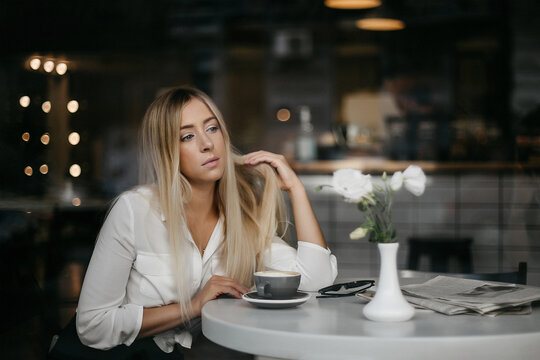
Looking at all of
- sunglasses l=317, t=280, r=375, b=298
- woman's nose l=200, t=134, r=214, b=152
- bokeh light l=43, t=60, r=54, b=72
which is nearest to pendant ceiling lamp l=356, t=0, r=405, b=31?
bokeh light l=43, t=60, r=54, b=72

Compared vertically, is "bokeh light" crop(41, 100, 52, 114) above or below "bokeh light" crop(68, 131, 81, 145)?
above

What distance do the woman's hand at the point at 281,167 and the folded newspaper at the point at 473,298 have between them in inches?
18.0

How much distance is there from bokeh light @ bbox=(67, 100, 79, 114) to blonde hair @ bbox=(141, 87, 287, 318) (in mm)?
2442

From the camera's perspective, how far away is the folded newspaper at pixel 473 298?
4.22 feet

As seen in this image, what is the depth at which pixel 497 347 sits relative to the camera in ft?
3.61

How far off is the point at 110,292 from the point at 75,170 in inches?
105

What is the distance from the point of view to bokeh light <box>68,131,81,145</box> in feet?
13.4

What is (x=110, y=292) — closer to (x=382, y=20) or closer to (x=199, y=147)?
(x=199, y=147)

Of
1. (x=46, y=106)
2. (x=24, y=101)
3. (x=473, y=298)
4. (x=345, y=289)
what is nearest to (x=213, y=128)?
(x=345, y=289)

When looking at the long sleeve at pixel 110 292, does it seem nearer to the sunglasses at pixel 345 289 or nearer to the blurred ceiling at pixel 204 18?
the sunglasses at pixel 345 289

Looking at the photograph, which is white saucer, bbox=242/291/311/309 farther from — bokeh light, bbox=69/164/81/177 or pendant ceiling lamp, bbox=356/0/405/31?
pendant ceiling lamp, bbox=356/0/405/31

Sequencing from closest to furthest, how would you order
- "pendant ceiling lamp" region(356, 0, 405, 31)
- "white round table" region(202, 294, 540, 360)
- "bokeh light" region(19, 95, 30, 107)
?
"white round table" region(202, 294, 540, 360) < "bokeh light" region(19, 95, 30, 107) < "pendant ceiling lamp" region(356, 0, 405, 31)

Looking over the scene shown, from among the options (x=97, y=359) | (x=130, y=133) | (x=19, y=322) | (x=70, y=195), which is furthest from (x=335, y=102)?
(x=97, y=359)

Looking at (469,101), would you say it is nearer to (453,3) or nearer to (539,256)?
(453,3)
